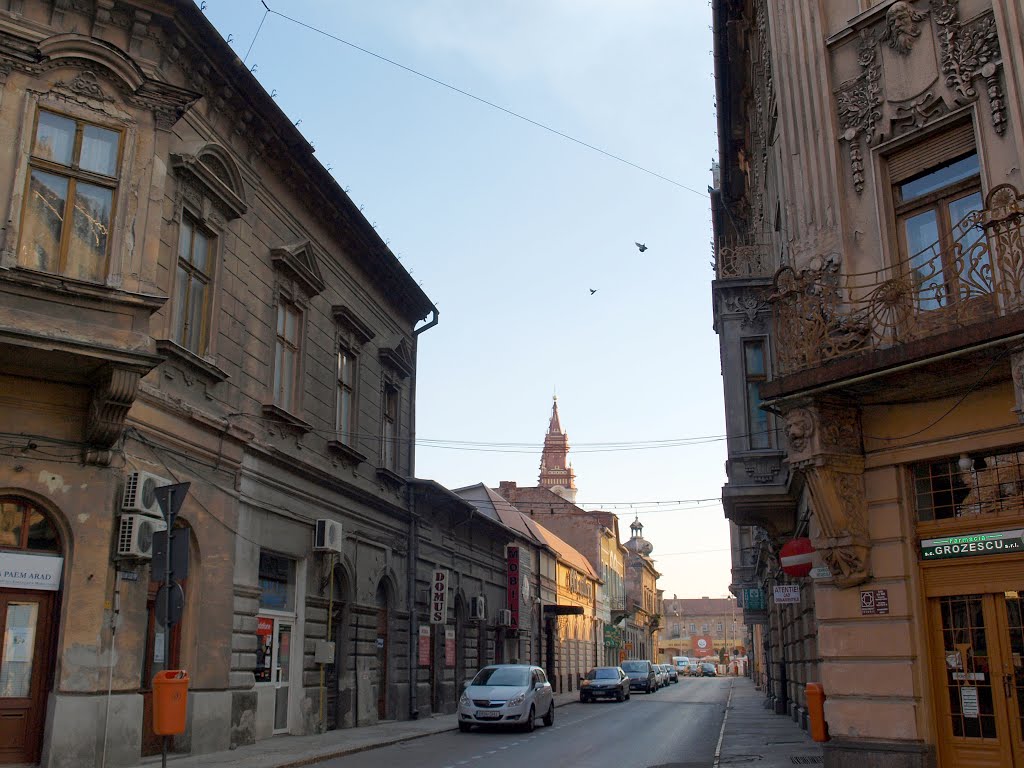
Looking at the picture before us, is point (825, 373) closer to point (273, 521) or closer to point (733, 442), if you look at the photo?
point (733, 442)

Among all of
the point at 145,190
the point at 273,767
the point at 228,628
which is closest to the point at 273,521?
the point at 228,628

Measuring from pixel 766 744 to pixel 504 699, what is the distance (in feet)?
22.2

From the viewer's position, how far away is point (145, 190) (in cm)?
1321

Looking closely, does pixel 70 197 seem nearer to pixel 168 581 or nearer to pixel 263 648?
pixel 168 581

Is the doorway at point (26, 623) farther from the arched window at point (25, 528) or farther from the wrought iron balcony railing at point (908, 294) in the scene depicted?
the wrought iron balcony railing at point (908, 294)

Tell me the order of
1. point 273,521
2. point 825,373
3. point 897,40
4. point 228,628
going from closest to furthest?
point 825,373, point 897,40, point 228,628, point 273,521

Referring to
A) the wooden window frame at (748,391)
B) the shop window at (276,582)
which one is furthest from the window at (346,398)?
the wooden window frame at (748,391)

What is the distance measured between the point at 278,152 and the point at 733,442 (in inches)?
407

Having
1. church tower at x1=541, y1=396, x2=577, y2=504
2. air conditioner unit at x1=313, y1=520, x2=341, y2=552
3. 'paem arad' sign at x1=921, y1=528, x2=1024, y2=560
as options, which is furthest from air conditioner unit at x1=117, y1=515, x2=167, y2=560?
church tower at x1=541, y1=396, x2=577, y2=504

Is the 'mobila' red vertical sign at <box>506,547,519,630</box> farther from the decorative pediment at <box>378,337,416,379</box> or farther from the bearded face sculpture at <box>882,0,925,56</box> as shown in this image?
the bearded face sculpture at <box>882,0,925,56</box>

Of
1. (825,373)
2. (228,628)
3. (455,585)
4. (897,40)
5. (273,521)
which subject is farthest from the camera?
(455,585)

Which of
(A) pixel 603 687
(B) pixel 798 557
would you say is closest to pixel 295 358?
(B) pixel 798 557

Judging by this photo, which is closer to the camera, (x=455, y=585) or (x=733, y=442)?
(x=733, y=442)

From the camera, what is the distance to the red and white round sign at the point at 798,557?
42.1ft
